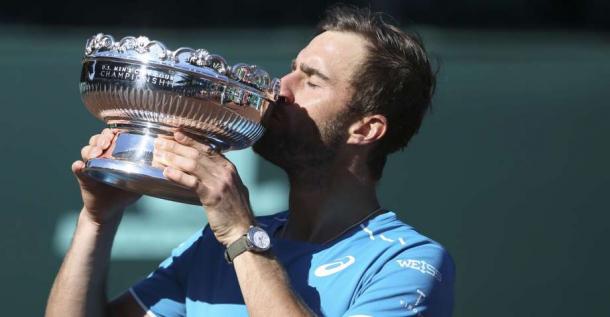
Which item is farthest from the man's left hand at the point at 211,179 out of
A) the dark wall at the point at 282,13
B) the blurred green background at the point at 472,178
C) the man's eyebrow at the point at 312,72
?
the dark wall at the point at 282,13

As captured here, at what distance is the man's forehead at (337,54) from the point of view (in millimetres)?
2551

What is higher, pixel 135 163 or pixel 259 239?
pixel 135 163

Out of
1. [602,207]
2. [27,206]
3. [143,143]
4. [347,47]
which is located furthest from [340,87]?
[27,206]

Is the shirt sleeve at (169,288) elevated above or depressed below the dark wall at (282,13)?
below

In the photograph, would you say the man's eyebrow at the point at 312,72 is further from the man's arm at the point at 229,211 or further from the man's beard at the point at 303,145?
the man's arm at the point at 229,211

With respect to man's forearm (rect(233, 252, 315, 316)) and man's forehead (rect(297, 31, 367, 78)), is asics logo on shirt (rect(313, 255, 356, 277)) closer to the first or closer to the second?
man's forearm (rect(233, 252, 315, 316))

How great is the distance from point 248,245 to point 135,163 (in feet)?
0.85

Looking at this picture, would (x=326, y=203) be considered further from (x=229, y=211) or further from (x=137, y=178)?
(x=137, y=178)

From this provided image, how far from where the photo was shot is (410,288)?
2.15m

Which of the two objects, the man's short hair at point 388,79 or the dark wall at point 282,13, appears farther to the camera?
the dark wall at point 282,13

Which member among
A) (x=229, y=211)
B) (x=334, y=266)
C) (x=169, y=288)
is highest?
(x=229, y=211)

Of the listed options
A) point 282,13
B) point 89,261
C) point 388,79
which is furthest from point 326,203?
point 282,13

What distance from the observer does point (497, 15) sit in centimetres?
373

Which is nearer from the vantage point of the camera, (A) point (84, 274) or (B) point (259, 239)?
(B) point (259, 239)
